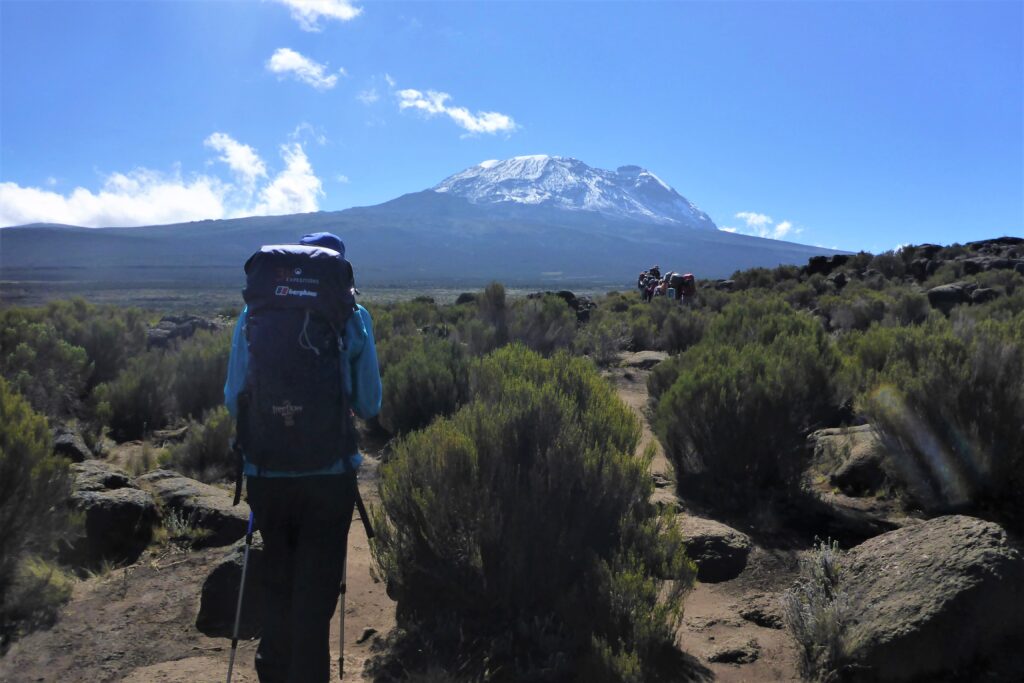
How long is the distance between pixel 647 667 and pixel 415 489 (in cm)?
134

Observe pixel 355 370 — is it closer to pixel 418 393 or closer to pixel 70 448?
pixel 70 448

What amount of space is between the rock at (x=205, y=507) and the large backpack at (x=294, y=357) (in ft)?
8.18

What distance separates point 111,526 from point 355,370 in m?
2.93

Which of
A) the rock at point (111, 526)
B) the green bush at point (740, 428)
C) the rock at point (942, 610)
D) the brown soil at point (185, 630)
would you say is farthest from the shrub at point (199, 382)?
the rock at point (942, 610)

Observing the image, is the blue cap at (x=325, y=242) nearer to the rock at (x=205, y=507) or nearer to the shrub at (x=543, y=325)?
the rock at (x=205, y=507)

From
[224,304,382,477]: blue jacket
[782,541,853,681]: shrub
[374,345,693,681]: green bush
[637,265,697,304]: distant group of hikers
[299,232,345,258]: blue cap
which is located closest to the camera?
[224,304,382,477]: blue jacket

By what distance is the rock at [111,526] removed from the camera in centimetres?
445

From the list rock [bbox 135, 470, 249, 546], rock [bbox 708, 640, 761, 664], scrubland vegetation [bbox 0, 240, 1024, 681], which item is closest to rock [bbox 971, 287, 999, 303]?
scrubland vegetation [bbox 0, 240, 1024, 681]

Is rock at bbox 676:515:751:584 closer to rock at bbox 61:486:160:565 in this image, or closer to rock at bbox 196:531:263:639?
rock at bbox 196:531:263:639

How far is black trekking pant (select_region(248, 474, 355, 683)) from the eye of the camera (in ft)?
8.45

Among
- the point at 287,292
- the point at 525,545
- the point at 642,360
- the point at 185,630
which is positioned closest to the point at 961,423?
the point at 525,545

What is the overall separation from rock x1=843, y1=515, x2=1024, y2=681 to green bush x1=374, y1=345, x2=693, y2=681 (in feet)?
2.57

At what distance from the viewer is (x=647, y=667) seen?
291 cm

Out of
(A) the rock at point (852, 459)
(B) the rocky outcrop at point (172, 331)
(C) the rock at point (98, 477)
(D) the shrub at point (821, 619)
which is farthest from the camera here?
(B) the rocky outcrop at point (172, 331)
